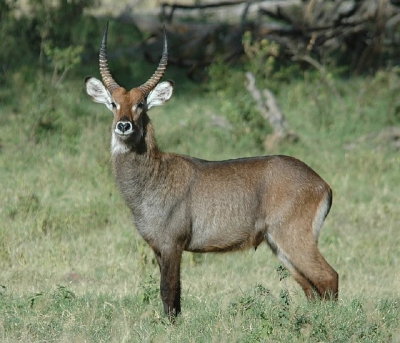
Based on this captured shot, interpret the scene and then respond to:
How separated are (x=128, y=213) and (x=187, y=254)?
96cm

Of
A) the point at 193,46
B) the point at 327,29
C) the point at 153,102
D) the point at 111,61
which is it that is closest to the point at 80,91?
the point at 111,61

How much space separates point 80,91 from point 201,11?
14.9ft

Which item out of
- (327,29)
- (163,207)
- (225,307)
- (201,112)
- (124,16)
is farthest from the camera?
(124,16)

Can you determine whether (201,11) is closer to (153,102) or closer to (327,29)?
(327,29)

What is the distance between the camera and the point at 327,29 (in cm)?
1390

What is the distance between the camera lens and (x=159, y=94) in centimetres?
675

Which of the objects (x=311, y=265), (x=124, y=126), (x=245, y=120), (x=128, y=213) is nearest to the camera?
(x=124, y=126)

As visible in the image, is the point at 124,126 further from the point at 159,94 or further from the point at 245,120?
the point at 245,120

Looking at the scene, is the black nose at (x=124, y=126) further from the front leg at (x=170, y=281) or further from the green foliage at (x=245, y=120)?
the green foliage at (x=245, y=120)

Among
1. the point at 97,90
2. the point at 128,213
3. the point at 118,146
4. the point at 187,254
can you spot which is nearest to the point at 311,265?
the point at 118,146

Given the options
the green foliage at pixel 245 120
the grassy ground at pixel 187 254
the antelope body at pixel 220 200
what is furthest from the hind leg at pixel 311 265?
the green foliage at pixel 245 120

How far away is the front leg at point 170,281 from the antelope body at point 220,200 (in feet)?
0.28

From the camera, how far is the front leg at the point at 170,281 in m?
6.07

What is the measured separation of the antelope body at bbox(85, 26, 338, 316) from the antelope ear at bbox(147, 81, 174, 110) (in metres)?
0.08
